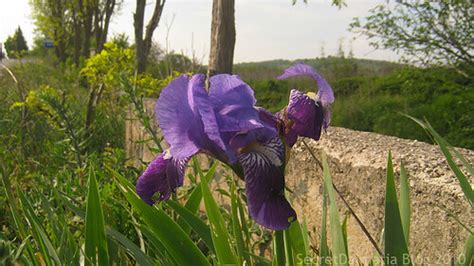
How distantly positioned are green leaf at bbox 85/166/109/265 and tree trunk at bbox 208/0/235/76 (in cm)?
275

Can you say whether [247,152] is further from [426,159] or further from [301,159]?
[301,159]

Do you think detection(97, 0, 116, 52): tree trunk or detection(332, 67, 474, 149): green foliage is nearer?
detection(332, 67, 474, 149): green foliage

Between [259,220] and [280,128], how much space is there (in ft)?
0.60

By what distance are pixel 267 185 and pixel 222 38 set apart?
315 cm

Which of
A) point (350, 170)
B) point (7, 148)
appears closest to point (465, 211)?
point (350, 170)

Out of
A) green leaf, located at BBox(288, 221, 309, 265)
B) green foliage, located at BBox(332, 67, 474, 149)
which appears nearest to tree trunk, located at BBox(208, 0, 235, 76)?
green foliage, located at BBox(332, 67, 474, 149)

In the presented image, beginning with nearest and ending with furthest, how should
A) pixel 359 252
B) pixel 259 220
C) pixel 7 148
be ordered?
pixel 259 220
pixel 359 252
pixel 7 148

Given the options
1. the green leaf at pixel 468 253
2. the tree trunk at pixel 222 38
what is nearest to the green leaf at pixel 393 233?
the green leaf at pixel 468 253

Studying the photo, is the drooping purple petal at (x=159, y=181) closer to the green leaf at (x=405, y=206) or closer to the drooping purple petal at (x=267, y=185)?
the drooping purple petal at (x=267, y=185)

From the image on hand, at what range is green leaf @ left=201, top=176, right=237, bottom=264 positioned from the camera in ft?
3.16

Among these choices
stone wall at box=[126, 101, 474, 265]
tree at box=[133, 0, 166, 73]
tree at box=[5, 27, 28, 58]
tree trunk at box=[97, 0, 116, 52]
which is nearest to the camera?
stone wall at box=[126, 101, 474, 265]

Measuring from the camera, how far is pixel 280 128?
0.89 m

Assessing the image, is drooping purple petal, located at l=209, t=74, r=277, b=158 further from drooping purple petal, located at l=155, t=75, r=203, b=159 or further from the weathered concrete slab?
the weathered concrete slab

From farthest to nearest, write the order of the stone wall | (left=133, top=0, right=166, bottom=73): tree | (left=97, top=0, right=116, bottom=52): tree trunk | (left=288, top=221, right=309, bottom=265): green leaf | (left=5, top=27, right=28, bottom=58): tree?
(left=97, top=0, right=116, bottom=52): tree trunk, (left=133, top=0, right=166, bottom=73): tree, (left=5, top=27, right=28, bottom=58): tree, the stone wall, (left=288, top=221, right=309, bottom=265): green leaf
